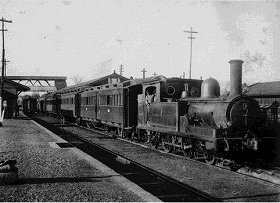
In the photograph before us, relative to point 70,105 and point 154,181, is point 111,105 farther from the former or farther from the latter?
point 70,105

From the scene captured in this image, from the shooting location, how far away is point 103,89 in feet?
66.7

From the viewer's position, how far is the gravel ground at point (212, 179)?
6.86 metres

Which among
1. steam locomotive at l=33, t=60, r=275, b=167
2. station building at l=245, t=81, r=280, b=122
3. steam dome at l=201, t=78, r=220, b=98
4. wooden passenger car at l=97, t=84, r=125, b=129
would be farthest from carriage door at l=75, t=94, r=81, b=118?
steam dome at l=201, t=78, r=220, b=98

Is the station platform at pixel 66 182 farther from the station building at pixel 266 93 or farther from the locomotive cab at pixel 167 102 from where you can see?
the station building at pixel 266 93

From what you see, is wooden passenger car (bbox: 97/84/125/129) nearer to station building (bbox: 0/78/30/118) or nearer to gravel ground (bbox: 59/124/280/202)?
gravel ground (bbox: 59/124/280/202)

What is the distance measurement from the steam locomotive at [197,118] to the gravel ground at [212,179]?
56 cm

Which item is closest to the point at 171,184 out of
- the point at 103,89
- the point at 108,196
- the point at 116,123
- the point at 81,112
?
the point at 108,196

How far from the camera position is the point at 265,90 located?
92.9 ft

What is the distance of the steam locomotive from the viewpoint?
920 centimetres

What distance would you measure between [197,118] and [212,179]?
273 centimetres

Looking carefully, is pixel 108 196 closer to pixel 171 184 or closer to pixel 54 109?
pixel 171 184

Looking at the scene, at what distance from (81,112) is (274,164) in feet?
60.8

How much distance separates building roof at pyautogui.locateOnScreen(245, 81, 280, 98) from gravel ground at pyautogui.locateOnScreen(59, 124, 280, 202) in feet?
58.3

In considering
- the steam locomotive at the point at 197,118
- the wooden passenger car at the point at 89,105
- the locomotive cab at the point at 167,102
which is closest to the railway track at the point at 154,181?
the steam locomotive at the point at 197,118
